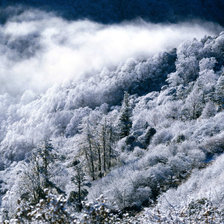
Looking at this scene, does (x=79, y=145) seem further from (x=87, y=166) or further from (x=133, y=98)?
(x=133, y=98)

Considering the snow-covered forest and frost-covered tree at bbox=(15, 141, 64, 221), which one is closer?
the snow-covered forest

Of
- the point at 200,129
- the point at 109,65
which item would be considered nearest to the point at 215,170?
the point at 200,129

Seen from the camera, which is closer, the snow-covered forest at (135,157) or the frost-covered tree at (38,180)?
the snow-covered forest at (135,157)

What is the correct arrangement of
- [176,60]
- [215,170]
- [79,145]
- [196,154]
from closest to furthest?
[215,170] → [196,154] → [79,145] → [176,60]

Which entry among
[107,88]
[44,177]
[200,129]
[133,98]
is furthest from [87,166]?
[107,88]

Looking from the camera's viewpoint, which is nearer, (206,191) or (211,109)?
(206,191)

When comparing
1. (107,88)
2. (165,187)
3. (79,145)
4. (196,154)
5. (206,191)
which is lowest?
(107,88)

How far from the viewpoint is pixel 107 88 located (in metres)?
122

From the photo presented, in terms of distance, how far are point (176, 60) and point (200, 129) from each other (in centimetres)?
10034

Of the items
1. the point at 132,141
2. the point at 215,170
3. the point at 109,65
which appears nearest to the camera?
the point at 215,170

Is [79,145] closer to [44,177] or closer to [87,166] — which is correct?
[87,166]

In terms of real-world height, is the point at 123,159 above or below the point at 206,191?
below

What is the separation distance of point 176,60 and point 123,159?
9874cm

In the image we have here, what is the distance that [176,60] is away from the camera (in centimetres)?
12106
